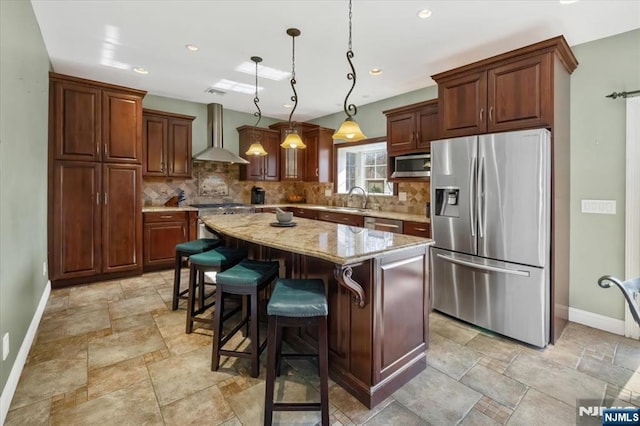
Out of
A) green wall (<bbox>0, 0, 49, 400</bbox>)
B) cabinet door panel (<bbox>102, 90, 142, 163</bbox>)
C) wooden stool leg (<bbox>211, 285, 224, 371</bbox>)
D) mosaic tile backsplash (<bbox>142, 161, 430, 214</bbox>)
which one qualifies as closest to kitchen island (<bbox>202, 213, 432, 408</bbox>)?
wooden stool leg (<bbox>211, 285, 224, 371</bbox>)

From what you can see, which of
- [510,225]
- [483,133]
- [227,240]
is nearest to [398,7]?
[483,133]

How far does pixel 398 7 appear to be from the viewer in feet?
8.08

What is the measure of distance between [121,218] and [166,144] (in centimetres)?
137

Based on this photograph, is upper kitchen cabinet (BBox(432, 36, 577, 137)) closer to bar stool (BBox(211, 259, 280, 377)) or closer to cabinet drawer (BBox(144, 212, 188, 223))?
bar stool (BBox(211, 259, 280, 377))

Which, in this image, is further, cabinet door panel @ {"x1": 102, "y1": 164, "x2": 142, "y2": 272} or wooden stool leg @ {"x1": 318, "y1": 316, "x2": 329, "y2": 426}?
cabinet door panel @ {"x1": 102, "y1": 164, "x2": 142, "y2": 272}

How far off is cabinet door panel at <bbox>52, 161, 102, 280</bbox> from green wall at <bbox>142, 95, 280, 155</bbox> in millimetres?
1626

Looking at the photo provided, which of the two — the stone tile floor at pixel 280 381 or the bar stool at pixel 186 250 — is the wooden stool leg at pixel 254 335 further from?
the bar stool at pixel 186 250

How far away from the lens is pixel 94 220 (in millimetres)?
3953

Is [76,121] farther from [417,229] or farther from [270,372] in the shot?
[417,229]

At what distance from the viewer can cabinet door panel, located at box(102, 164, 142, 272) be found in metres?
4.04

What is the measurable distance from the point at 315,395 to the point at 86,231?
3712 mm

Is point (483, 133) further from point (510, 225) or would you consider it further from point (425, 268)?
point (425, 268)

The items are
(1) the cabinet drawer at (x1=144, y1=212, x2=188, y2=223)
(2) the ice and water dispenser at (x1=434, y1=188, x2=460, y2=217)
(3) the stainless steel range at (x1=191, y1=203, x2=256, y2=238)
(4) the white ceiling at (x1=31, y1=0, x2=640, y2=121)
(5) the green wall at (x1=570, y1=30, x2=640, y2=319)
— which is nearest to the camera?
(4) the white ceiling at (x1=31, y1=0, x2=640, y2=121)

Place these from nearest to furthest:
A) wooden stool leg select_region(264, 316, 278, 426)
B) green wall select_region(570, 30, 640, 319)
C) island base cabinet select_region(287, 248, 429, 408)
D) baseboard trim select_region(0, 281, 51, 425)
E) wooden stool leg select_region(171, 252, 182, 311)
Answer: wooden stool leg select_region(264, 316, 278, 426) → baseboard trim select_region(0, 281, 51, 425) → island base cabinet select_region(287, 248, 429, 408) → green wall select_region(570, 30, 640, 319) → wooden stool leg select_region(171, 252, 182, 311)
